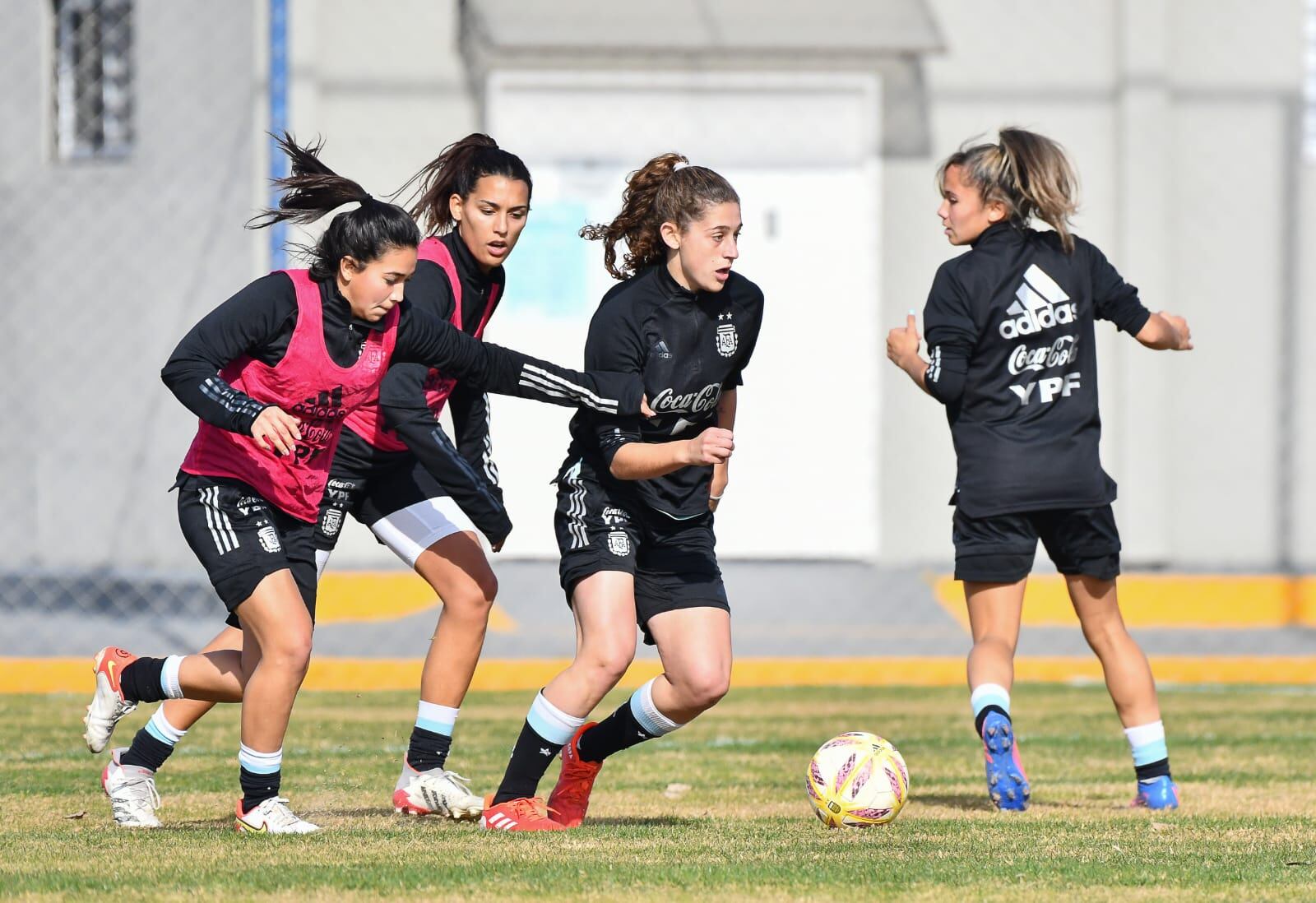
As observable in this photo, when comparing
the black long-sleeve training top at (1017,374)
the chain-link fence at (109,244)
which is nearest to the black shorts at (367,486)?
the black long-sleeve training top at (1017,374)

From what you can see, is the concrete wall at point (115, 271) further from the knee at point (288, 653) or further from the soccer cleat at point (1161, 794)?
the soccer cleat at point (1161, 794)

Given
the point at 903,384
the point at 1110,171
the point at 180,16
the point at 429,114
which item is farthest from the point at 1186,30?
the point at 180,16

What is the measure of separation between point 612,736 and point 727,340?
3.60ft

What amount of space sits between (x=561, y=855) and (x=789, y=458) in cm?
869

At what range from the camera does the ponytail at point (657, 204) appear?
470cm

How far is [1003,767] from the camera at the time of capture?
16.3 ft

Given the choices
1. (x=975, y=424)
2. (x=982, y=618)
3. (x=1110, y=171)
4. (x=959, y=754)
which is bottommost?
(x=959, y=754)

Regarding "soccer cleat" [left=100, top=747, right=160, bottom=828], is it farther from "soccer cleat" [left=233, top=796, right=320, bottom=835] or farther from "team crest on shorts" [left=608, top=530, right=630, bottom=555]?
"team crest on shorts" [left=608, top=530, right=630, bottom=555]

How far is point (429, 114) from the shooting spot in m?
12.6

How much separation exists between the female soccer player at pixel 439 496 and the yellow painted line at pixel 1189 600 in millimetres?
6382

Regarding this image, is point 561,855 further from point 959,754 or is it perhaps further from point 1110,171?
point 1110,171

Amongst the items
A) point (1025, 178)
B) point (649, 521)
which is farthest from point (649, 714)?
point (1025, 178)

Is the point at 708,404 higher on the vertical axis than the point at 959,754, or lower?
higher

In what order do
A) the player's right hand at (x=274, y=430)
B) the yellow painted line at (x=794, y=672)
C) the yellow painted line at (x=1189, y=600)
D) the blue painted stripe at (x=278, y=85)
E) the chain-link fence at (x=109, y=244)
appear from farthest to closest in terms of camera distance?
the chain-link fence at (x=109, y=244) → the yellow painted line at (x=1189, y=600) → the blue painted stripe at (x=278, y=85) → the yellow painted line at (x=794, y=672) → the player's right hand at (x=274, y=430)
